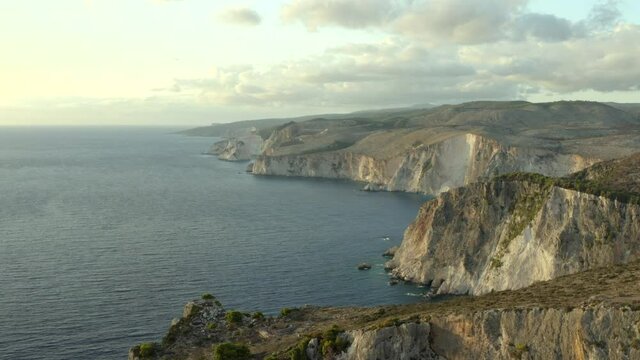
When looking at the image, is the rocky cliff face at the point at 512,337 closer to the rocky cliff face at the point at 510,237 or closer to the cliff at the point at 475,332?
the cliff at the point at 475,332

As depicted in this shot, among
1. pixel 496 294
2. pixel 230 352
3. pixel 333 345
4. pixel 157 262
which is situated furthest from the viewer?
pixel 157 262

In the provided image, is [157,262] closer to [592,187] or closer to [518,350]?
[592,187]

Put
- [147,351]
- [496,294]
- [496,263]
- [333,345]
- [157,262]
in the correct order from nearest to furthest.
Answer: [333,345]
[147,351]
[496,294]
[496,263]
[157,262]

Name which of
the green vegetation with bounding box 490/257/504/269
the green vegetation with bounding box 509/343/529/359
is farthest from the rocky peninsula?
the green vegetation with bounding box 490/257/504/269

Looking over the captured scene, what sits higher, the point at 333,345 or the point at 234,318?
the point at 333,345

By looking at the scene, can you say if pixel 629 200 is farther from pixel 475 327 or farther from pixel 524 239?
pixel 475 327

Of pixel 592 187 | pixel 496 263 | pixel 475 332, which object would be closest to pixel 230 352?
pixel 475 332

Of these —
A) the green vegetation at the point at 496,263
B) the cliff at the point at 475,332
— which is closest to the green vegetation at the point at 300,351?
the cliff at the point at 475,332
